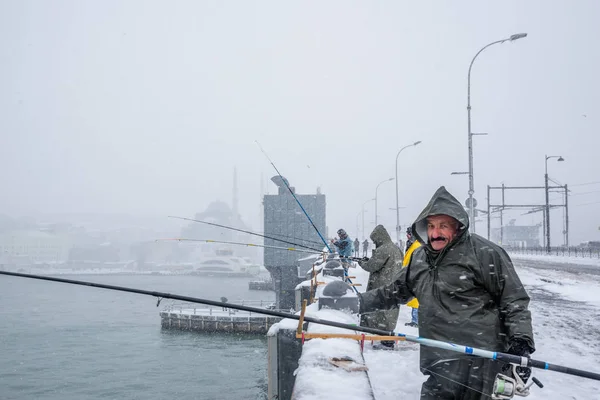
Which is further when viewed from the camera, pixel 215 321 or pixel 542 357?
pixel 215 321

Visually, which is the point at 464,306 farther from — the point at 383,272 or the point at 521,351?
the point at 383,272

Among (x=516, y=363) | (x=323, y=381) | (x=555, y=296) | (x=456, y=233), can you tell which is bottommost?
(x=555, y=296)

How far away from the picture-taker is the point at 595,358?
6.11 meters

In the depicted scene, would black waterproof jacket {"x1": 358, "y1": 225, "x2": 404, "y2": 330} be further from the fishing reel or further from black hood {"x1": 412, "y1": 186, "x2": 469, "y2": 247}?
the fishing reel

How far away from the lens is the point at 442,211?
290 centimetres

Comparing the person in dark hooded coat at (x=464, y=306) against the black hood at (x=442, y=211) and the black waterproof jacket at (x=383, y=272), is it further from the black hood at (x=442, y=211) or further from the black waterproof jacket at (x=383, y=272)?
the black waterproof jacket at (x=383, y=272)

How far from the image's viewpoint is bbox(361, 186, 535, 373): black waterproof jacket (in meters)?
2.68

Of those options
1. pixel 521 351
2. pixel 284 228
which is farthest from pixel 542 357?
pixel 284 228

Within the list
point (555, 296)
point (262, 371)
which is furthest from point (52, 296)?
point (555, 296)

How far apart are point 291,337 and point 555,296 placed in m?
10.8

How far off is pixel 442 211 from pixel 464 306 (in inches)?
22.5

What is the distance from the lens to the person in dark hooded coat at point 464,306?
2678 millimetres

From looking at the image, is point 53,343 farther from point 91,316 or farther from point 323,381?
point 323,381

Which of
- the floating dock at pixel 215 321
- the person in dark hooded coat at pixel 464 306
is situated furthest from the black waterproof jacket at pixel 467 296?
the floating dock at pixel 215 321
